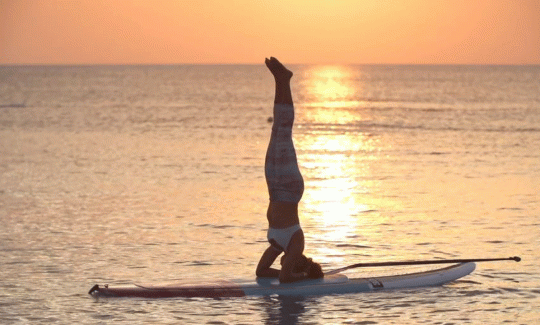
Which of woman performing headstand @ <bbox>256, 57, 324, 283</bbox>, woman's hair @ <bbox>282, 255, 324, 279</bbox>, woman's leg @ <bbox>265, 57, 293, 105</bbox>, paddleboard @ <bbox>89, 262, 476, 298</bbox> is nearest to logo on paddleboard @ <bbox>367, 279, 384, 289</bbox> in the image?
paddleboard @ <bbox>89, 262, 476, 298</bbox>

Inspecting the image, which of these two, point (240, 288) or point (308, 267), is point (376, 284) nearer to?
point (308, 267)

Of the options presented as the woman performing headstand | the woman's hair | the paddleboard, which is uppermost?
the woman performing headstand

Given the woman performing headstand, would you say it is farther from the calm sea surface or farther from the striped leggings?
the calm sea surface

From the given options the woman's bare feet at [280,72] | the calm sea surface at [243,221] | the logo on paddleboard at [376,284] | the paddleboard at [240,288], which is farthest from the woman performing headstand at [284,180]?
the logo on paddleboard at [376,284]

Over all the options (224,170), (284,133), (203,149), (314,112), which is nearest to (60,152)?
(203,149)

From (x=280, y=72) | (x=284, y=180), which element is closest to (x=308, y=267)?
(x=284, y=180)

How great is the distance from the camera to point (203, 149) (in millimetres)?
43156

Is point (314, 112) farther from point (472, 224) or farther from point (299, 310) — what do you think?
point (299, 310)

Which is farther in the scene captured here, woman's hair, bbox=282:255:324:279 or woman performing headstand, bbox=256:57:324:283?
woman's hair, bbox=282:255:324:279

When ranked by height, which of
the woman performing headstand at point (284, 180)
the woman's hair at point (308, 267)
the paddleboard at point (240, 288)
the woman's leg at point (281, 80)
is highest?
the woman's leg at point (281, 80)

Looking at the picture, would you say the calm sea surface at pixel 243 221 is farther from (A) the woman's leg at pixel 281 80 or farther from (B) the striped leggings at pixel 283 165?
(A) the woman's leg at pixel 281 80

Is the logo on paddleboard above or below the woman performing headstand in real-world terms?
below

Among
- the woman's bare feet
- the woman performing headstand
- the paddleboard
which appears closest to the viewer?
the woman's bare feet

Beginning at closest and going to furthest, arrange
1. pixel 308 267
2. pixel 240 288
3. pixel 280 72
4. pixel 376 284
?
pixel 280 72 → pixel 240 288 → pixel 308 267 → pixel 376 284
